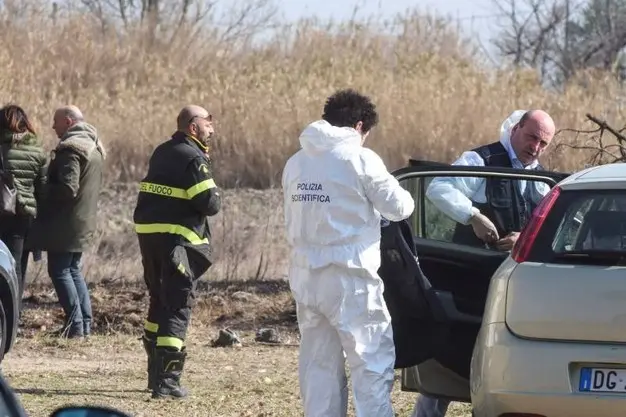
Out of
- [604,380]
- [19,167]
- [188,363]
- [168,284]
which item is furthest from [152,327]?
[604,380]

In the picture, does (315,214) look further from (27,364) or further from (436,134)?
(436,134)

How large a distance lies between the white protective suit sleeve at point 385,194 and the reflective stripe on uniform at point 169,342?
2.25 m

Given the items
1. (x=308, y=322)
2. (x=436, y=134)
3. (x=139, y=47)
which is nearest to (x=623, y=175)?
(x=308, y=322)

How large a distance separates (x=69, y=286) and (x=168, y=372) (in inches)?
99.8

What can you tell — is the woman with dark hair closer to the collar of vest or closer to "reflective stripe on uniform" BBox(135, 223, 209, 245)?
"reflective stripe on uniform" BBox(135, 223, 209, 245)

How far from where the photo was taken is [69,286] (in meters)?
10.5

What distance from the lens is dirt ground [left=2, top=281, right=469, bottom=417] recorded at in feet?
26.8

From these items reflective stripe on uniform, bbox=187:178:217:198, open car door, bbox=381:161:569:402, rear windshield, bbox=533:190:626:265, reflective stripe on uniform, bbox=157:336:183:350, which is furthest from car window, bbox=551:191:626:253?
reflective stripe on uniform, bbox=157:336:183:350

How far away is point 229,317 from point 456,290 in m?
5.56

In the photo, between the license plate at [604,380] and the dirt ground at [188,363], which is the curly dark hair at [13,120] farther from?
the license plate at [604,380]

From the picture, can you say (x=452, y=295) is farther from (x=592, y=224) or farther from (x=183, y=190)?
(x=183, y=190)

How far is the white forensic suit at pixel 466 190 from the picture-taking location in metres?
6.87

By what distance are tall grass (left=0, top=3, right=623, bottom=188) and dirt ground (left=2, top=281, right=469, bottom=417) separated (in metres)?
6.59

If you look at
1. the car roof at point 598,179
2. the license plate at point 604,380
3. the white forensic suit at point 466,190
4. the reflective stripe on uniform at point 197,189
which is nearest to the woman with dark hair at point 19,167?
the reflective stripe on uniform at point 197,189
